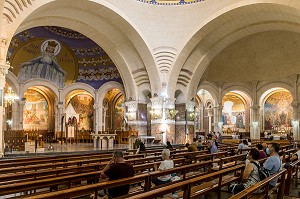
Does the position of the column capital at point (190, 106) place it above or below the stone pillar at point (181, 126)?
above

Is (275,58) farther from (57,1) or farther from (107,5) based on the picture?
(57,1)

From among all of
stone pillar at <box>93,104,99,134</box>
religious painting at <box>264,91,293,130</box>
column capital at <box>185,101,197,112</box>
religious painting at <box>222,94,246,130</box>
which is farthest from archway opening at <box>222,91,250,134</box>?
stone pillar at <box>93,104,99,134</box>

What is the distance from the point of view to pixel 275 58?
2523cm

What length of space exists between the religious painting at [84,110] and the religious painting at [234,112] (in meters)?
14.9

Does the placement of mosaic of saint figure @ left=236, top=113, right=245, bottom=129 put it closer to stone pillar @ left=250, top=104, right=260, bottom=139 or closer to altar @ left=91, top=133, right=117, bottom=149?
stone pillar @ left=250, top=104, right=260, bottom=139

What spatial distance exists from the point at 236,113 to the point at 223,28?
51.4 ft

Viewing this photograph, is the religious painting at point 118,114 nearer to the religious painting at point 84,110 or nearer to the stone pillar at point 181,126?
the religious painting at point 84,110

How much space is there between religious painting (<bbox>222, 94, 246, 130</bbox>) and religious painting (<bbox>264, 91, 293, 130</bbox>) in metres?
2.58

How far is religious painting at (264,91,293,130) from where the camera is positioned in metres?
28.7

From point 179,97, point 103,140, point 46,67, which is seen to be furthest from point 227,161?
A: point 46,67

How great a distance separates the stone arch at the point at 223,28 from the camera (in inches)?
615

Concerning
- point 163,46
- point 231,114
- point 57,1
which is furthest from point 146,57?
point 231,114

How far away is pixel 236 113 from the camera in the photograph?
105 ft

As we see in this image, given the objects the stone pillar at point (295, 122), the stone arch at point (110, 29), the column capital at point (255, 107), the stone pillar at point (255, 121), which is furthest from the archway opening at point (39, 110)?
the stone pillar at point (295, 122)
